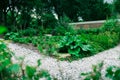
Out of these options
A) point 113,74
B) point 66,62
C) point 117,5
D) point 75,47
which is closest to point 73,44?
point 75,47

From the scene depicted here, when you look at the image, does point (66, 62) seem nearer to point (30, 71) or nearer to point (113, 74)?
point (113, 74)

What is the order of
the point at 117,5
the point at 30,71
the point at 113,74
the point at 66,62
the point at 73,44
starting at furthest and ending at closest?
1. the point at 117,5
2. the point at 73,44
3. the point at 66,62
4. the point at 113,74
5. the point at 30,71

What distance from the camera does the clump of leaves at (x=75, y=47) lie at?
29.2 ft

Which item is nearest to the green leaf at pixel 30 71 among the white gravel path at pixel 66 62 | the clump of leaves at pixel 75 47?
the white gravel path at pixel 66 62

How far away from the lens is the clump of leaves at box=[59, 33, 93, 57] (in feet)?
29.2

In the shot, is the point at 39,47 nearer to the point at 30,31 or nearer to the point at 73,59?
the point at 73,59

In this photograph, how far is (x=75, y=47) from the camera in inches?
353

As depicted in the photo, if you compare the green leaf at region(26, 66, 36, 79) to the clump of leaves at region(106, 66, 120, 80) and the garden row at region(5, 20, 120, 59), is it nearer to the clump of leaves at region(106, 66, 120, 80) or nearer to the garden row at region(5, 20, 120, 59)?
the clump of leaves at region(106, 66, 120, 80)

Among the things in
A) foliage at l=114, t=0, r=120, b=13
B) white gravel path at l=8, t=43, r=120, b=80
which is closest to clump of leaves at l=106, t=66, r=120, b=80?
white gravel path at l=8, t=43, r=120, b=80

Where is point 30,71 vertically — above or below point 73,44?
above

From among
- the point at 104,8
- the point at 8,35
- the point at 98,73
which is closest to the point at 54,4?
the point at 104,8

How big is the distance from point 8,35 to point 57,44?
7.74 feet

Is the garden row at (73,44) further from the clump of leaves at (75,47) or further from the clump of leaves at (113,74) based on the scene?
the clump of leaves at (113,74)

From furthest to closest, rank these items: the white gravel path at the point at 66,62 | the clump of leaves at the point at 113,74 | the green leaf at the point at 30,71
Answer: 1. the white gravel path at the point at 66,62
2. the clump of leaves at the point at 113,74
3. the green leaf at the point at 30,71
